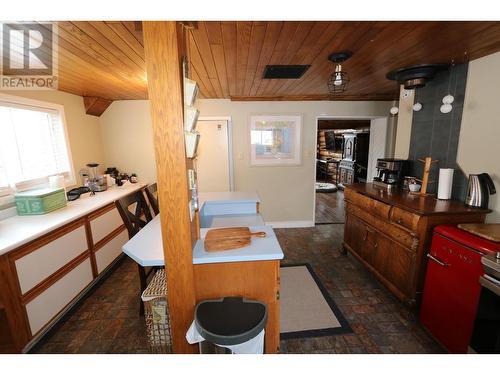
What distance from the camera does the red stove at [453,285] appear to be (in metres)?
1.30

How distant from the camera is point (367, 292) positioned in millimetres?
2168

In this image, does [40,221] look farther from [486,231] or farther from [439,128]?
[439,128]

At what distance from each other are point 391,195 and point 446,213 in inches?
20.6

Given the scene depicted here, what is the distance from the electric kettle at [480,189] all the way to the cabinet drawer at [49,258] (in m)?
3.38

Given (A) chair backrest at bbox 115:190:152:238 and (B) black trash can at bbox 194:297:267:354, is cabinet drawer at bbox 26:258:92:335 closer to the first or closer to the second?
(A) chair backrest at bbox 115:190:152:238

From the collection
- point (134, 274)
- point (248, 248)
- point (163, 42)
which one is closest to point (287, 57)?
point (163, 42)

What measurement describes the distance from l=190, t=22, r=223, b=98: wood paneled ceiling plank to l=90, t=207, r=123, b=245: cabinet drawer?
1.93 meters

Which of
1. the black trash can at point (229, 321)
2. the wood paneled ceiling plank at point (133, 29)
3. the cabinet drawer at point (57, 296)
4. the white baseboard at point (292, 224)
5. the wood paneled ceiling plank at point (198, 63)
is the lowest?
the white baseboard at point (292, 224)

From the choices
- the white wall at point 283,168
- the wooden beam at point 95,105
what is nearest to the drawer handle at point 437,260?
the white wall at point 283,168

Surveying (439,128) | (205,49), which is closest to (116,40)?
(205,49)

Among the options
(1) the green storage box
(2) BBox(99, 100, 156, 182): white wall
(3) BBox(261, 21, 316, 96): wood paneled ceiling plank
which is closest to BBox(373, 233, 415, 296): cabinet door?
(3) BBox(261, 21, 316, 96): wood paneled ceiling plank

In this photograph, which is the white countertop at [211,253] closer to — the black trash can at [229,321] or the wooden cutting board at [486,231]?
the black trash can at [229,321]
